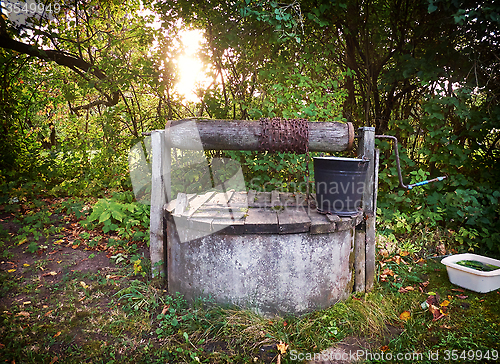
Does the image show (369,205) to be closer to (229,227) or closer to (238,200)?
(238,200)

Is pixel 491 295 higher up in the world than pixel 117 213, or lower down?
lower down

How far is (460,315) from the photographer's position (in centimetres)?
318

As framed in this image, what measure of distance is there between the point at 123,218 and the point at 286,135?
3024mm

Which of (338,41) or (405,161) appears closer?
(405,161)

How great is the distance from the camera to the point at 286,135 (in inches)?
135

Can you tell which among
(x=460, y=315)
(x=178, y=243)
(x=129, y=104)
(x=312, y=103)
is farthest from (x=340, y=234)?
(x=129, y=104)

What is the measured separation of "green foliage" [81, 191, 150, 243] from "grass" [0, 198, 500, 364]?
2.42ft

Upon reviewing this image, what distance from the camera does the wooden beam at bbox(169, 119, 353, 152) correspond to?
11.4ft

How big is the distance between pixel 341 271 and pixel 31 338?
3.07m

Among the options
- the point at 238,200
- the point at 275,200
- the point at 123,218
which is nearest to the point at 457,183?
the point at 275,200

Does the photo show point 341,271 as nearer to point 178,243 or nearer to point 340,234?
point 340,234

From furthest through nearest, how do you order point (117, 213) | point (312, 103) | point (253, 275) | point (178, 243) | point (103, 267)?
point (312, 103)
point (117, 213)
point (103, 267)
point (178, 243)
point (253, 275)

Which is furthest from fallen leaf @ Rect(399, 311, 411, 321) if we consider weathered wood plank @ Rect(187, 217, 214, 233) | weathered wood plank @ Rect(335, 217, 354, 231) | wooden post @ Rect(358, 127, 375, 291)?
weathered wood plank @ Rect(187, 217, 214, 233)

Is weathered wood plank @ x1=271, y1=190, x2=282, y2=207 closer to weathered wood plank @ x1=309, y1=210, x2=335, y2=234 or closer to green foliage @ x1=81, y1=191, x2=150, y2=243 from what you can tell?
weathered wood plank @ x1=309, y1=210, x2=335, y2=234
